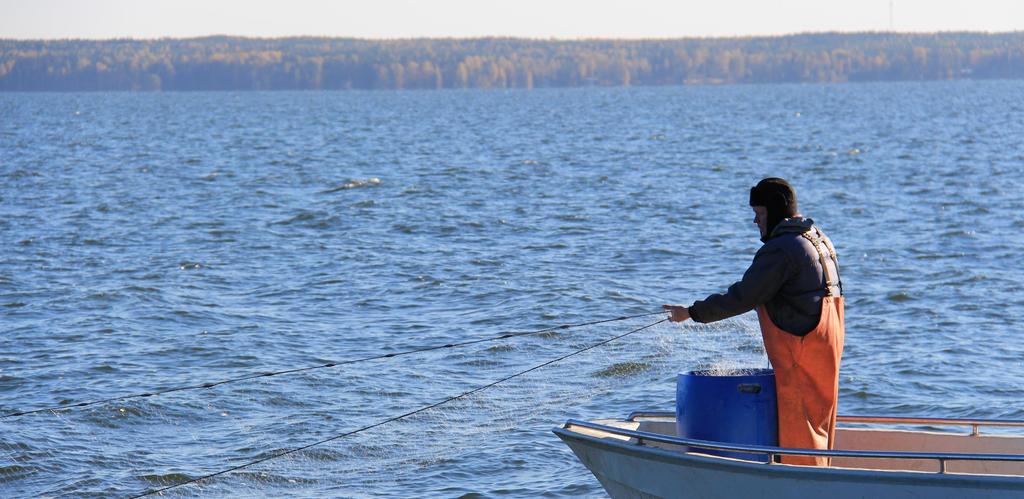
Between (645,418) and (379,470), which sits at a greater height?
(645,418)

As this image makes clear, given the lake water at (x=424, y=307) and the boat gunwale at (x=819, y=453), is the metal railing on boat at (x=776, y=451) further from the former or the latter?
the lake water at (x=424, y=307)

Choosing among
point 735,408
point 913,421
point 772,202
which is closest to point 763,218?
point 772,202

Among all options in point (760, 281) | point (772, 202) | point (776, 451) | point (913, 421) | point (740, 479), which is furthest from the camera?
point (913, 421)

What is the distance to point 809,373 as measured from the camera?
24.0 ft

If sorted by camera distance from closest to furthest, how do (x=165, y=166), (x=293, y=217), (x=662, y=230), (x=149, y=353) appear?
(x=149, y=353) < (x=662, y=230) < (x=293, y=217) < (x=165, y=166)

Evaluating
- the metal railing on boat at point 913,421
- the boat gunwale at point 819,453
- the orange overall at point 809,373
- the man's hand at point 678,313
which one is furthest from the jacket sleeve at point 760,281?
the metal railing on boat at point 913,421

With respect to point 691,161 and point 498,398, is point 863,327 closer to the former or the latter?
point 498,398

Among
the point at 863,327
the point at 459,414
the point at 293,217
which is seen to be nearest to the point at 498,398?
the point at 459,414

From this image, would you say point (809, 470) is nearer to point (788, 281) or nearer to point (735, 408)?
point (735, 408)

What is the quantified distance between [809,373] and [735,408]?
0.49 m

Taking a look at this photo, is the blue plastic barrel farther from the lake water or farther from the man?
the lake water

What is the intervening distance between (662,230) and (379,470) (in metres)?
15.9

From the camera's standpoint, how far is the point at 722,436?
7664 millimetres

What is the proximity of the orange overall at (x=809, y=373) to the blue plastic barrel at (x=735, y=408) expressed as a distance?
0.08 m
